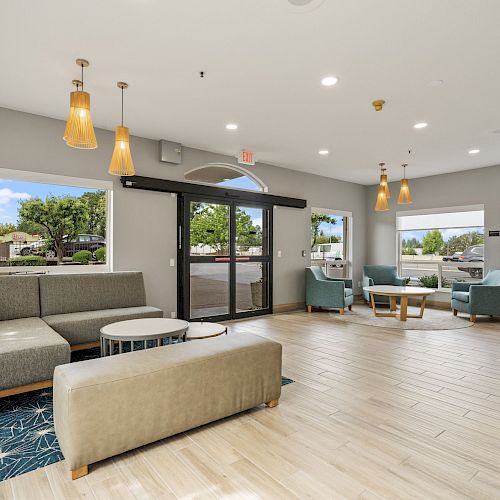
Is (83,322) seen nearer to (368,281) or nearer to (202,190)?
(202,190)

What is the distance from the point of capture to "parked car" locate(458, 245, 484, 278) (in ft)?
23.6

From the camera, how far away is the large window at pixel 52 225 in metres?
4.35

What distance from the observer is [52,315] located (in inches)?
158

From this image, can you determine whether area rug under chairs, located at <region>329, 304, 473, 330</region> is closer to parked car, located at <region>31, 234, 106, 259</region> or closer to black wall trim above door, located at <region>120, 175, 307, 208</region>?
black wall trim above door, located at <region>120, 175, 307, 208</region>

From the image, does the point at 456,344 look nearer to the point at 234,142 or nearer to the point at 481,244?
the point at 481,244

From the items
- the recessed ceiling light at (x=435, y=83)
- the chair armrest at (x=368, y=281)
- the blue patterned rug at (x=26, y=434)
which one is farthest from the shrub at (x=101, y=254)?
the chair armrest at (x=368, y=281)

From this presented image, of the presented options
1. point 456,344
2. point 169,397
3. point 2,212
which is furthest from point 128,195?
point 456,344

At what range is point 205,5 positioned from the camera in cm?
243

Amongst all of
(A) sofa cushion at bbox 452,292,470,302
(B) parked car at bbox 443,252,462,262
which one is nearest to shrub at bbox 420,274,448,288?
(B) parked car at bbox 443,252,462,262

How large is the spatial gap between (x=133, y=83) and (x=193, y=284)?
10.3ft

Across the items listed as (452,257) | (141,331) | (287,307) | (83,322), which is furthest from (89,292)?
(452,257)

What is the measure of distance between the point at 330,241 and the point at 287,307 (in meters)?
2.16

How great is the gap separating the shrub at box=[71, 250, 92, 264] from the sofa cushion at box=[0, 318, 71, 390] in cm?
179

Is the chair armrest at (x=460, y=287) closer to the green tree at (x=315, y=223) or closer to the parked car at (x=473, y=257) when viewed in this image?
the parked car at (x=473, y=257)
